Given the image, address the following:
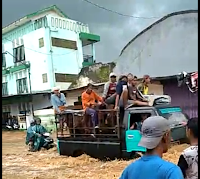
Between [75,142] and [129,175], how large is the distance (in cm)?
843

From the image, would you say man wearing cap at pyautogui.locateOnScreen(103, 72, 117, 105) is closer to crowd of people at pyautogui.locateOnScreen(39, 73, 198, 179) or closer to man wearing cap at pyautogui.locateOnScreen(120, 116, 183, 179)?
crowd of people at pyautogui.locateOnScreen(39, 73, 198, 179)

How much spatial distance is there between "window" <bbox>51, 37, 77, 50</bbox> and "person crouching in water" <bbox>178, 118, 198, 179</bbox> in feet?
93.7

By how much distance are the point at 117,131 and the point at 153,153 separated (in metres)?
7.04

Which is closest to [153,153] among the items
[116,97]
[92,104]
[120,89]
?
[120,89]

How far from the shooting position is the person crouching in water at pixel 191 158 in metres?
3.17

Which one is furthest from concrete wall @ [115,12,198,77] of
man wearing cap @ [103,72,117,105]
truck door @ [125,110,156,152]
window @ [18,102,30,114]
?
window @ [18,102,30,114]

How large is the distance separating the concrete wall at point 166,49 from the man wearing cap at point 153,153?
41.7 feet

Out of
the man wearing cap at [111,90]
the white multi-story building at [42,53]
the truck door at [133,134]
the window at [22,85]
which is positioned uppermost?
the white multi-story building at [42,53]

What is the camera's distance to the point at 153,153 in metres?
2.62

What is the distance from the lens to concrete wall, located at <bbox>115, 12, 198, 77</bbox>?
15320 millimetres

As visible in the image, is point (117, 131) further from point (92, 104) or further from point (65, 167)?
point (65, 167)

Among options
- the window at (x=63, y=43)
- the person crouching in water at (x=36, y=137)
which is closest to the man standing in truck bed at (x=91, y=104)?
the person crouching in water at (x=36, y=137)

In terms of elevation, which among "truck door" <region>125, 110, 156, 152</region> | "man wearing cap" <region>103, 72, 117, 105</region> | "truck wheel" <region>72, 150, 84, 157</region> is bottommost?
"truck wheel" <region>72, 150, 84, 157</region>

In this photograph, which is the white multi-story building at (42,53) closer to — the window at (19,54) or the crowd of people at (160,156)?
the window at (19,54)
